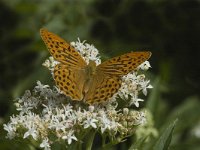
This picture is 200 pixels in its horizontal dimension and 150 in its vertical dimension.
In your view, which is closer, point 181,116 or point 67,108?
point 67,108

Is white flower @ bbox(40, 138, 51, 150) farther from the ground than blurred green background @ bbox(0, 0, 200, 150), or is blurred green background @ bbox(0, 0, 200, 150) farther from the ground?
blurred green background @ bbox(0, 0, 200, 150)

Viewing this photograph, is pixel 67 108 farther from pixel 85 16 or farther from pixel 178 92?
pixel 178 92

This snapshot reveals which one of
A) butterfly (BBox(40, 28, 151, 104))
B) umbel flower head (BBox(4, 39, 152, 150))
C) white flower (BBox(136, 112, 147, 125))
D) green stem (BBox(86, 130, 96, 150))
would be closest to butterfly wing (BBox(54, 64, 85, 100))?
butterfly (BBox(40, 28, 151, 104))

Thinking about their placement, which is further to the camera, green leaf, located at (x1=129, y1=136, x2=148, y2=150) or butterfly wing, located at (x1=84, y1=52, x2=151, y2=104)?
green leaf, located at (x1=129, y1=136, x2=148, y2=150)

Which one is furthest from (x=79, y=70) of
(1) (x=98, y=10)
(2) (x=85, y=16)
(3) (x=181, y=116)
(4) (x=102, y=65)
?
(1) (x=98, y=10)

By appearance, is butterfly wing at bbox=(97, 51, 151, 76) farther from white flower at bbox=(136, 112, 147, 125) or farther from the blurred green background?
the blurred green background
